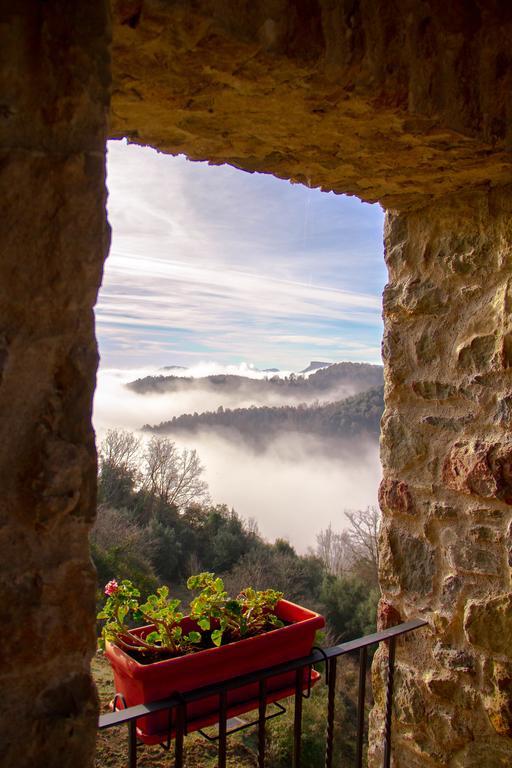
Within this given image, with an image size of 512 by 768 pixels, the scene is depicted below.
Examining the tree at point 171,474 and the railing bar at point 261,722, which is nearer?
the railing bar at point 261,722

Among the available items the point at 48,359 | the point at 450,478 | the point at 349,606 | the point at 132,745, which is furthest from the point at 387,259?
the point at 349,606

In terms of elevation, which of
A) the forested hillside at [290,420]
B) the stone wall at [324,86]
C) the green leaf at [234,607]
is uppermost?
the stone wall at [324,86]

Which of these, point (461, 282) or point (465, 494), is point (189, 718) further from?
point (461, 282)

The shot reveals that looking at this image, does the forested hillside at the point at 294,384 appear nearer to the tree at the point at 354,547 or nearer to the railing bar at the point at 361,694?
the tree at the point at 354,547

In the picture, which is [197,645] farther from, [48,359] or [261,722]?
[48,359]

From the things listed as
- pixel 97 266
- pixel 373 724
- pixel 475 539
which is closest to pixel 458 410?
pixel 475 539

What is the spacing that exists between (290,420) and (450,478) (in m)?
3.57

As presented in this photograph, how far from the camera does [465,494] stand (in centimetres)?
178

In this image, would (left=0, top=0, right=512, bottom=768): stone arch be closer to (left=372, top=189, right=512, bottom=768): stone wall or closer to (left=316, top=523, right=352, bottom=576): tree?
(left=372, top=189, right=512, bottom=768): stone wall

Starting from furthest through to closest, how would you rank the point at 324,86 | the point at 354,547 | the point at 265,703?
1. the point at 354,547
2. the point at 265,703
3. the point at 324,86

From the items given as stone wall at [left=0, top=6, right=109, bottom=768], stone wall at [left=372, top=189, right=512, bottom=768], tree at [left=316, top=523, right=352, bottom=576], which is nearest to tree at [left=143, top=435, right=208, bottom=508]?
tree at [left=316, top=523, right=352, bottom=576]

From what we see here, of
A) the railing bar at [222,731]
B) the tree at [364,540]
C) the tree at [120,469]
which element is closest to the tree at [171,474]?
the tree at [120,469]

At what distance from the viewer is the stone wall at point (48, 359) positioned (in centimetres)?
85

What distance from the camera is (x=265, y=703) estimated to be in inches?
60.5
